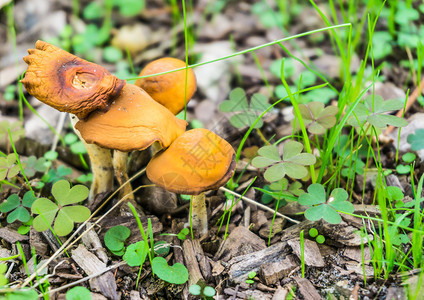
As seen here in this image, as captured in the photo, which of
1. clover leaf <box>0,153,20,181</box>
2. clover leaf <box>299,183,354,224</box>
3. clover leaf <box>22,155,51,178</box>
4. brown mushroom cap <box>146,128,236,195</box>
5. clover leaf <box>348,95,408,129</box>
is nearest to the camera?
brown mushroom cap <box>146,128,236,195</box>

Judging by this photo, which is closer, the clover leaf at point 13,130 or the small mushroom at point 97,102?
the small mushroom at point 97,102

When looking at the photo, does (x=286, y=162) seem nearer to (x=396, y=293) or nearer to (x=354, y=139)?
(x=354, y=139)

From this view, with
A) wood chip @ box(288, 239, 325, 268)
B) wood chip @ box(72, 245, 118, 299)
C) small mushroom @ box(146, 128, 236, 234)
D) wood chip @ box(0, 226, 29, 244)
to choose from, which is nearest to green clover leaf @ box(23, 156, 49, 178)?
wood chip @ box(0, 226, 29, 244)

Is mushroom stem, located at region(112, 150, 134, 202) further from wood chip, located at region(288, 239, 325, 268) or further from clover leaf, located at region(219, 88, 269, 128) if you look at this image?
wood chip, located at region(288, 239, 325, 268)

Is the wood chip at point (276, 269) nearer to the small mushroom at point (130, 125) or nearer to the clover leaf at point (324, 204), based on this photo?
the clover leaf at point (324, 204)

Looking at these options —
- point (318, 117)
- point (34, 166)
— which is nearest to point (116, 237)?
point (34, 166)

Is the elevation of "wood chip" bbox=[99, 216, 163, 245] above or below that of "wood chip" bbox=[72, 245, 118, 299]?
above

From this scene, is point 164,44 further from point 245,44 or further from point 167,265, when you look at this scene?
point 167,265

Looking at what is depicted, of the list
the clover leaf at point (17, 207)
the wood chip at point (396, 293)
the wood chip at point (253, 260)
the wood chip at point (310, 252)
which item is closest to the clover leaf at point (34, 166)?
the clover leaf at point (17, 207)
